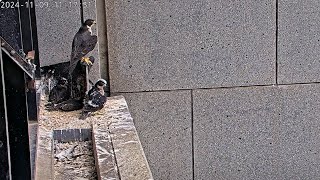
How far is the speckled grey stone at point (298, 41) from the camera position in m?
4.61

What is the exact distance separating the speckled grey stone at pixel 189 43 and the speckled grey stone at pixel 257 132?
15cm

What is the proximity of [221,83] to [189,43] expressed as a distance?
1.27ft

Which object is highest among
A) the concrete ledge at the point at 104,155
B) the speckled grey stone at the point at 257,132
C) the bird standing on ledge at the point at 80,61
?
the bird standing on ledge at the point at 80,61

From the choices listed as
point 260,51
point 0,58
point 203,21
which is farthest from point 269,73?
point 0,58

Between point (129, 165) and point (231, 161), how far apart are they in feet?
7.68

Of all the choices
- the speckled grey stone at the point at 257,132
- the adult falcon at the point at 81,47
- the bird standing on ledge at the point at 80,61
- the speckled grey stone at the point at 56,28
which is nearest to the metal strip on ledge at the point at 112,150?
the bird standing on ledge at the point at 80,61

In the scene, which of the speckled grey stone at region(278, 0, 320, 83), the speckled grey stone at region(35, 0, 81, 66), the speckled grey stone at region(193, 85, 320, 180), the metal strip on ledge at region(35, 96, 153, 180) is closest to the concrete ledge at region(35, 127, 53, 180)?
the metal strip on ledge at region(35, 96, 153, 180)

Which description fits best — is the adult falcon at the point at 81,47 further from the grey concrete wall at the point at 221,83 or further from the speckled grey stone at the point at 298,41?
the speckled grey stone at the point at 298,41

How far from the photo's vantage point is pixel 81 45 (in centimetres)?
362

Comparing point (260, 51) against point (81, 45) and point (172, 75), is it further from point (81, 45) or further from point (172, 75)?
point (81, 45)

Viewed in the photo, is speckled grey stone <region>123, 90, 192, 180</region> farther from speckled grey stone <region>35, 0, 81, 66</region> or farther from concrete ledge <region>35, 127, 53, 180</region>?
concrete ledge <region>35, 127, 53, 180</region>

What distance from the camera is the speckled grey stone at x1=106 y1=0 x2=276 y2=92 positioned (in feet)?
14.7

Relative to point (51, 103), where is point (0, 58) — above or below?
above

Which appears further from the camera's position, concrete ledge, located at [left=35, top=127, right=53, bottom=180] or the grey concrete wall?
the grey concrete wall
